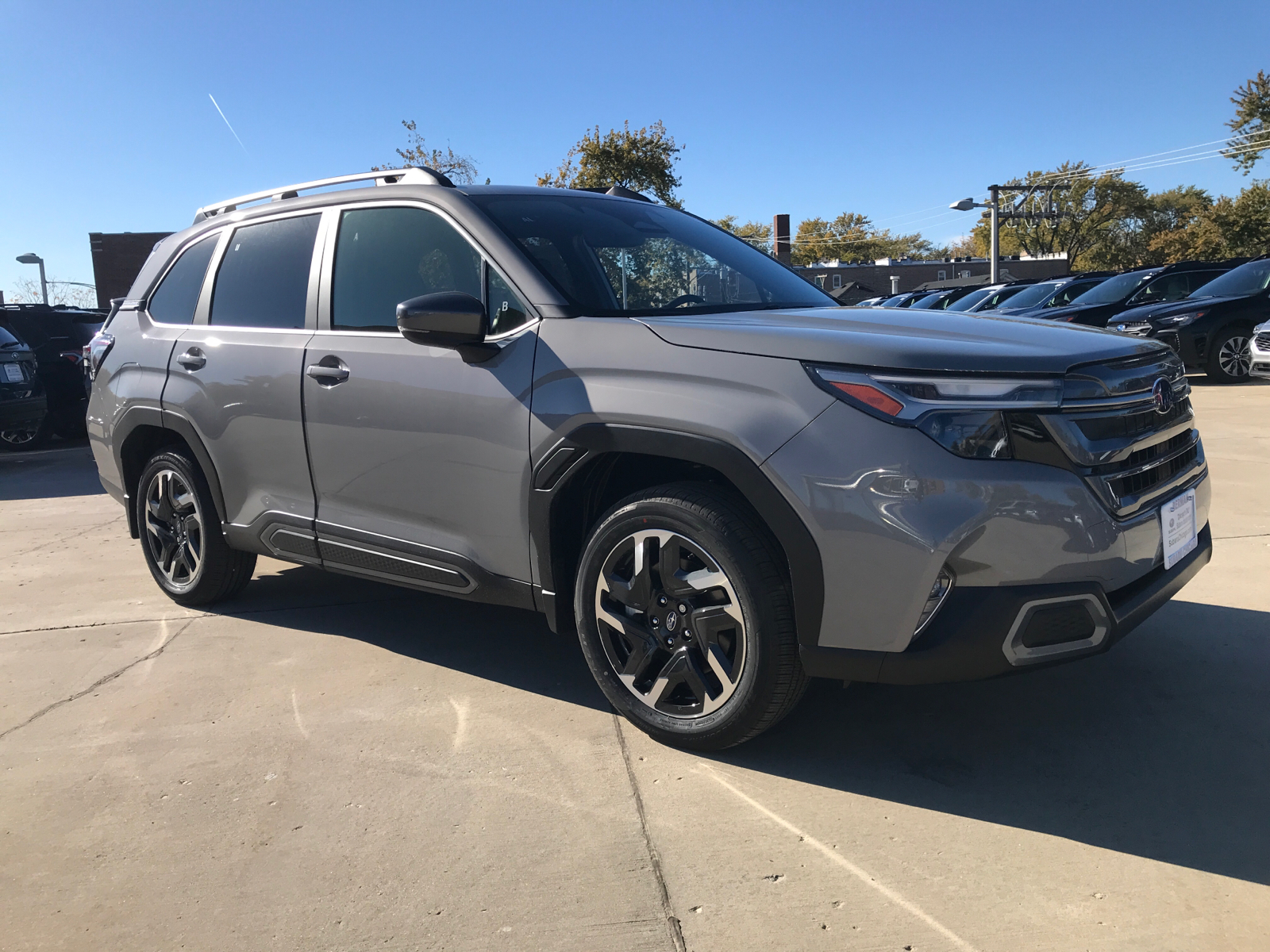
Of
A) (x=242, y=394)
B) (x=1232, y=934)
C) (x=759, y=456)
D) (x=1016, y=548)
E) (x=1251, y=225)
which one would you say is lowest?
(x=1232, y=934)

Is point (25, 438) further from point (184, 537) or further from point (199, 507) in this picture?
point (199, 507)

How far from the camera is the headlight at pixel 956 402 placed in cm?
244

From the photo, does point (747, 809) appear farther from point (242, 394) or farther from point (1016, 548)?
point (242, 394)

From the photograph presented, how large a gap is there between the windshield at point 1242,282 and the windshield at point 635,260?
11.7 m

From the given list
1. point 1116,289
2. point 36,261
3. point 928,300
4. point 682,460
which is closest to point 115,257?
point 36,261

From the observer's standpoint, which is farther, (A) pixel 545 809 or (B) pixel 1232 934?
(A) pixel 545 809

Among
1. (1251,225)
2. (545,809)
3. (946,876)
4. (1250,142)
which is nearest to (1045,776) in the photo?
(946,876)

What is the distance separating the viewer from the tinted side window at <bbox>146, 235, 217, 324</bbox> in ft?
15.0

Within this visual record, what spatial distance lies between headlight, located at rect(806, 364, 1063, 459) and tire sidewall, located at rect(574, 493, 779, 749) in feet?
1.79

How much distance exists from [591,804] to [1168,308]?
1334 centimetres

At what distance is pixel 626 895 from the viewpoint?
7.55 feet

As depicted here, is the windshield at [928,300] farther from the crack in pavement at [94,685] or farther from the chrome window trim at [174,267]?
the crack in pavement at [94,685]

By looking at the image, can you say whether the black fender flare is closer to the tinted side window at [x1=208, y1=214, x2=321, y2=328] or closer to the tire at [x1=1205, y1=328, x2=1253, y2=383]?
the tinted side window at [x1=208, y1=214, x2=321, y2=328]

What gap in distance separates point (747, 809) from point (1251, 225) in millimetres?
50121
